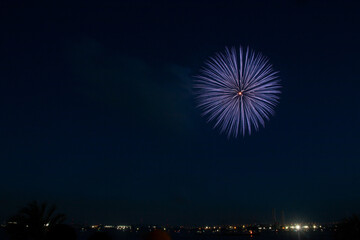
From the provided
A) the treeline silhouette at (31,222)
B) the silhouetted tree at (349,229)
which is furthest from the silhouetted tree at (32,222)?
the silhouetted tree at (349,229)

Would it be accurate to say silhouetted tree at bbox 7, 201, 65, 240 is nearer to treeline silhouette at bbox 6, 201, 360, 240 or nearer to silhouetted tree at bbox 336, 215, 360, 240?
treeline silhouette at bbox 6, 201, 360, 240

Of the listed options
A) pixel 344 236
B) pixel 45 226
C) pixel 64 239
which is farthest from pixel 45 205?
pixel 344 236

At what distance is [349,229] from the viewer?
79.5ft

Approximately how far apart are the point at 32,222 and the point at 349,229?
2475cm

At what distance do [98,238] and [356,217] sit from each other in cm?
2664

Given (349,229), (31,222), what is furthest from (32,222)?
(349,229)

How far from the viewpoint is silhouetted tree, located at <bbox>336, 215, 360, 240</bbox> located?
23653 millimetres

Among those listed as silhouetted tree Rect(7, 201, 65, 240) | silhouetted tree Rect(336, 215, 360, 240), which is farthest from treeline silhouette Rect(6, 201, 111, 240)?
silhouetted tree Rect(336, 215, 360, 240)

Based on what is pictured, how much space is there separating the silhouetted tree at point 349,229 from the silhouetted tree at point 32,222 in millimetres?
22546

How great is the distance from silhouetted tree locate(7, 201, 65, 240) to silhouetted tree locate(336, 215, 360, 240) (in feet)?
74.0

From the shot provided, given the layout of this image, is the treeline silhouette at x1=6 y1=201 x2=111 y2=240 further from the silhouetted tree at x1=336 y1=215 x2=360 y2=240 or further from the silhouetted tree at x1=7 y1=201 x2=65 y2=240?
the silhouetted tree at x1=336 y1=215 x2=360 y2=240

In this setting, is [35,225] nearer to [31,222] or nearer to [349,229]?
[31,222]

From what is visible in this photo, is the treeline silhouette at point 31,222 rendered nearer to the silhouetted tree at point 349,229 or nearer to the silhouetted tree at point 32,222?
the silhouetted tree at point 32,222

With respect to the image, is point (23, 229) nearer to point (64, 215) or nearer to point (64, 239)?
point (64, 215)
